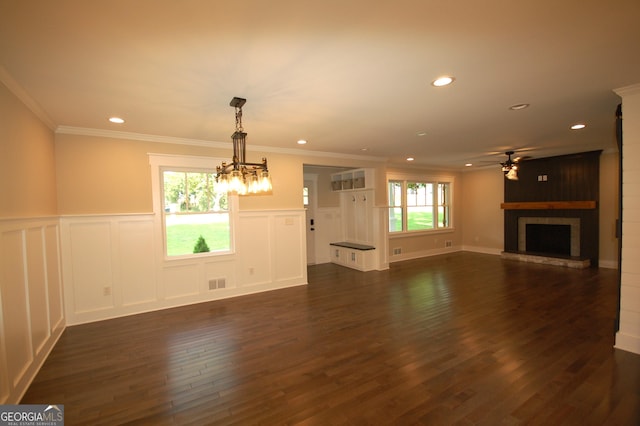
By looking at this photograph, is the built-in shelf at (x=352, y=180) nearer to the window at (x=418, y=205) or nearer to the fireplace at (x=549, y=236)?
the window at (x=418, y=205)

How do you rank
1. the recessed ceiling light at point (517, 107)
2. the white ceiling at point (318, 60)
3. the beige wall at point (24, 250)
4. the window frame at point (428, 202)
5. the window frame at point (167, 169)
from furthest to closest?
the window frame at point (428, 202), the window frame at point (167, 169), the recessed ceiling light at point (517, 107), the beige wall at point (24, 250), the white ceiling at point (318, 60)

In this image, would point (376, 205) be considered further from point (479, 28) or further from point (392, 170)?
point (479, 28)

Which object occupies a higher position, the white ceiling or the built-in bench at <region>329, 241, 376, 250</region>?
the white ceiling

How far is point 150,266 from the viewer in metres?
4.20

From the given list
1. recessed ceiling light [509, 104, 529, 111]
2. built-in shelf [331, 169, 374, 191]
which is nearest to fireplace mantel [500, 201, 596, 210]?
built-in shelf [331, 169, 374, 191]

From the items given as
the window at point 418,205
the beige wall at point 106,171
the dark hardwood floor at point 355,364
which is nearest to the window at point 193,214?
the beige wall at point 106,171

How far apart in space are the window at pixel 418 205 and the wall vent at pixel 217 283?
472 cm

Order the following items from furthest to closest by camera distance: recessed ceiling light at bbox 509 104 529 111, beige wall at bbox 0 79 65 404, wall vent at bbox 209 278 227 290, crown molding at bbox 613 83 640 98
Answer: wall vent at bbox 209 278 227 290, recessed ceiling light at bbox 509 104 529 111, crown molding at bbox 613 83 640 98, beige wall at bbox 0 79 65 404

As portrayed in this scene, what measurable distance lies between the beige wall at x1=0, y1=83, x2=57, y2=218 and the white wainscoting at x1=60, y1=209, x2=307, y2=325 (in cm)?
67

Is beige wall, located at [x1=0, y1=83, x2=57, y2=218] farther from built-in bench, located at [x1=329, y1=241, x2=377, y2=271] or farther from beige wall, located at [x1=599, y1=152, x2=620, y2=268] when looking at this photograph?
beige wall, located at [x1=599, y1=152, x2=620, y2=268]

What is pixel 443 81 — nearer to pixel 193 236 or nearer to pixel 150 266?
pixel 193 236

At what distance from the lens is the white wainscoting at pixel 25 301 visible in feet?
6.91

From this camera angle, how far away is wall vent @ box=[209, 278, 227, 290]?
4645 millimetres

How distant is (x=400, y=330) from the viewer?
3375 millimetres
